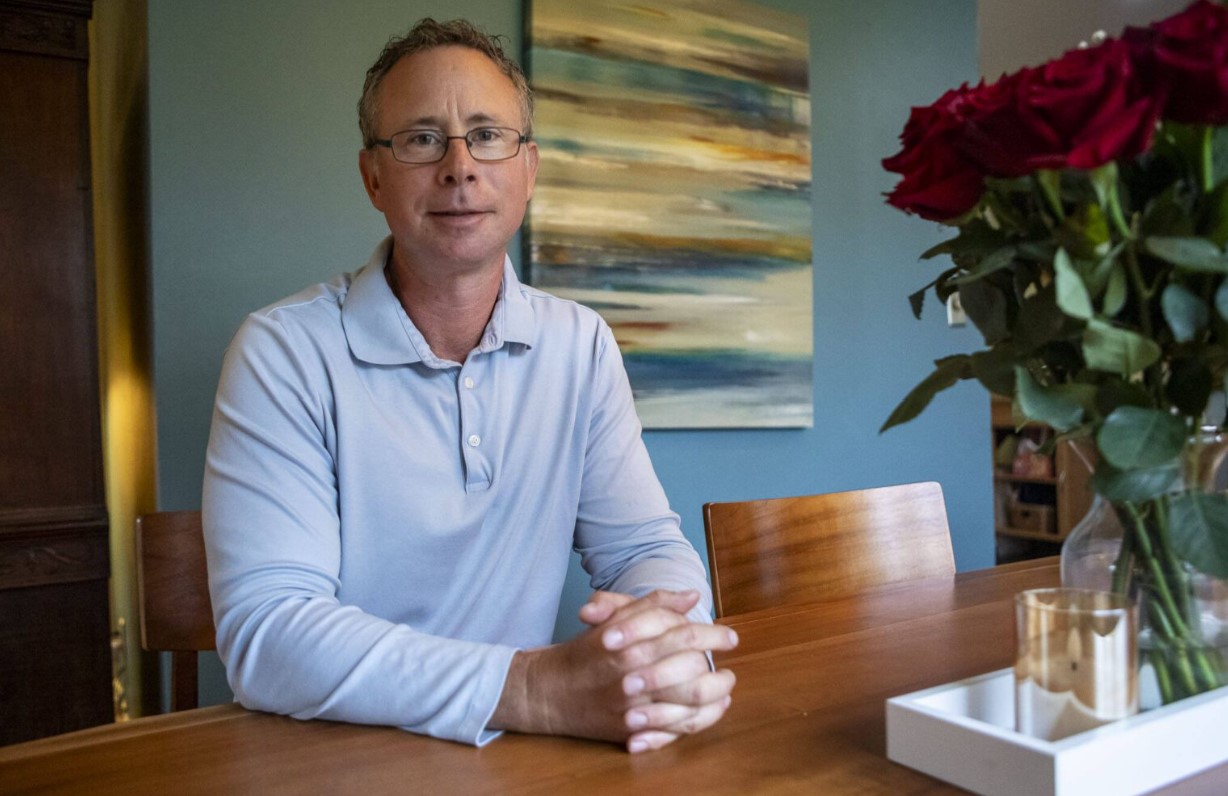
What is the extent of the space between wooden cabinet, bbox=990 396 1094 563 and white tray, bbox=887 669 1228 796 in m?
5.37

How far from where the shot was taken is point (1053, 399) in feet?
2.07

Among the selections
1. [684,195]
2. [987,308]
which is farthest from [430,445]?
[684,195]

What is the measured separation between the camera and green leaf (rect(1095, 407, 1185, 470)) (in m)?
0.58

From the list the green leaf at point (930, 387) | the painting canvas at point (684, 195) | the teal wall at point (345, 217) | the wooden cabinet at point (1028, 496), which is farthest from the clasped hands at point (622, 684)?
the wooden cabinet at point (1028, 496)

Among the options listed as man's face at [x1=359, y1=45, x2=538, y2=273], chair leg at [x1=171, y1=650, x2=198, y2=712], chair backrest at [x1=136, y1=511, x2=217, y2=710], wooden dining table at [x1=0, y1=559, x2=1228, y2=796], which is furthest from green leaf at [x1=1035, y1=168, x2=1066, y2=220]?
chair leg at [x1=171, y1=650, x2=198, y2=712]

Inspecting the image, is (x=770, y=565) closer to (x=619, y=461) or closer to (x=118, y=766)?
(x=619, y=461)

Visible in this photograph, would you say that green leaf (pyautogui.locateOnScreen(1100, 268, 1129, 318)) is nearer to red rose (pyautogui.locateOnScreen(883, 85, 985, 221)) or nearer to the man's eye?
red rose (pyautogui.locateOnScreen(883, 85, 985, 221))

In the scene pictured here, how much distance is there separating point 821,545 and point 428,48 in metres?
0.95

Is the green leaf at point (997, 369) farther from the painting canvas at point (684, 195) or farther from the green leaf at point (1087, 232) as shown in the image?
the painting canvas at point (684, 195)

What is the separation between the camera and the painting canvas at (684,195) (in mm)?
2309

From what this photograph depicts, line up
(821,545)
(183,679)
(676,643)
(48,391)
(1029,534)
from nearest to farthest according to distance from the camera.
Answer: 1. (676,643)
2. (183,679)
3. (821,545)
4. (48,391)
5. (1029,534)

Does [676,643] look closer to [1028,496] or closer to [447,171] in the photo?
[447,171]

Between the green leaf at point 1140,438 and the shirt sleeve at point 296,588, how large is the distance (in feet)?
1.64

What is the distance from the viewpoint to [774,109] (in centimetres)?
267
